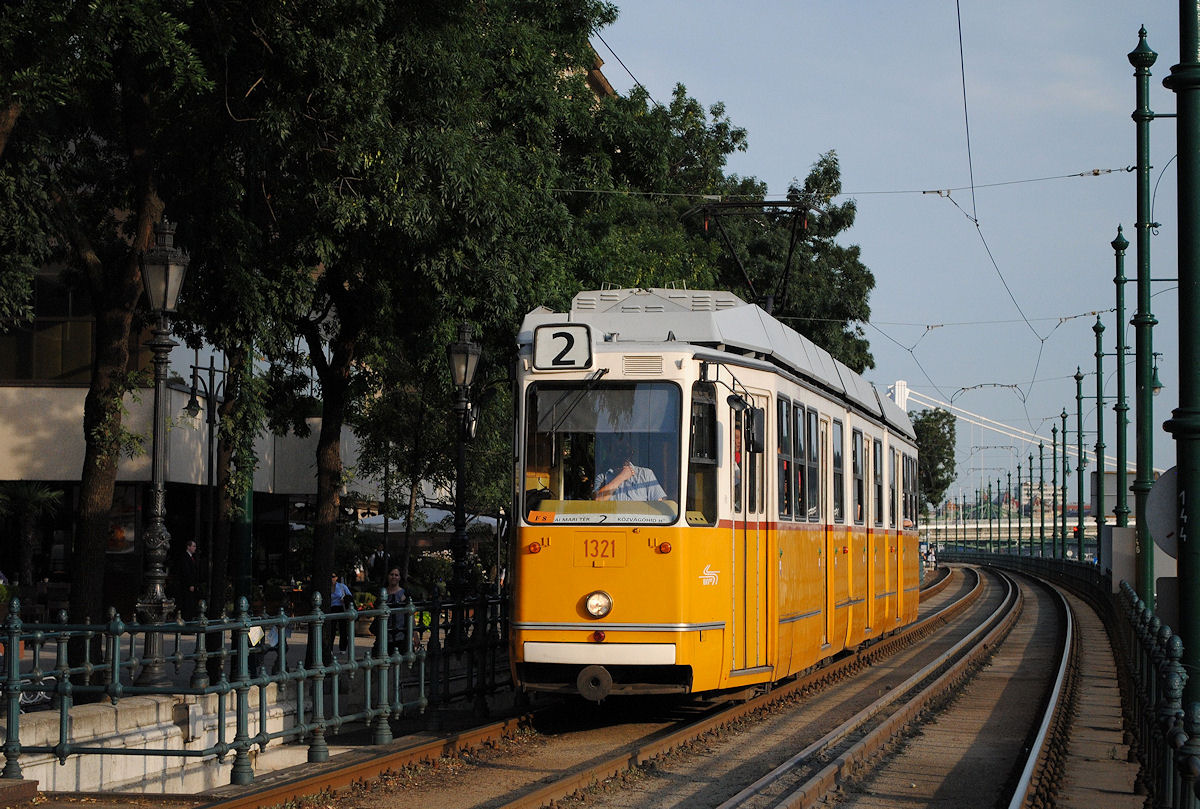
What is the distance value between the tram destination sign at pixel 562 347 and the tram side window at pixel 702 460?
0.96 metres

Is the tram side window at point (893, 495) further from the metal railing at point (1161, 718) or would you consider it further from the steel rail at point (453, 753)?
the steel rail at point (453, 753)

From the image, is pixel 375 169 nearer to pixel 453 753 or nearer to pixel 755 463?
pixel 755 463

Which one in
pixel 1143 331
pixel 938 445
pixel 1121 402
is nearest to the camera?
pixel 1143 331

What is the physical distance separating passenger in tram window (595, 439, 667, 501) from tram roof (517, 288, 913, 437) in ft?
3.37

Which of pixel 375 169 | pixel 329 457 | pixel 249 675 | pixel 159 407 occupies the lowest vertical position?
pixel 249 675

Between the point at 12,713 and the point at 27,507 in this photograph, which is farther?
the point at 27,507

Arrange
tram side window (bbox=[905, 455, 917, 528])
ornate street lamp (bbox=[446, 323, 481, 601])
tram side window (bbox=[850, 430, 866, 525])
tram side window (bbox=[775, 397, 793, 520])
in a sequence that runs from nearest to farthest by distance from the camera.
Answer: tram side window (bbox=[775, 397, 793, 520]), ornate street lamp (bbox=[446, 323, 481, 601]), tram side window (bbox=[850, 430, 866, 525]), tram side window (bbox=[905, 455, 917, 528])

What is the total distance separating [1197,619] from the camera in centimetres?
747

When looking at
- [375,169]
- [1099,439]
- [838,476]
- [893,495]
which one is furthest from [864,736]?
[1099,439]

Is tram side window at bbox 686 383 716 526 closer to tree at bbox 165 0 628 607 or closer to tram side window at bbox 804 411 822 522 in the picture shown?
tram side window at bbox 804 411 822 522

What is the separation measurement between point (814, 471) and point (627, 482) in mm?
3812

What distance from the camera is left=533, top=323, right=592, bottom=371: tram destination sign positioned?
12.0 m

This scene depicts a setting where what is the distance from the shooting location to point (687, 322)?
12531 millimetres

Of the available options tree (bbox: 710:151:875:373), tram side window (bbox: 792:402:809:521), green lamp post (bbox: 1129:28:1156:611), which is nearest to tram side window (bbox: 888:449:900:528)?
green lamp post (bbox: 1129:28:1156:611)
